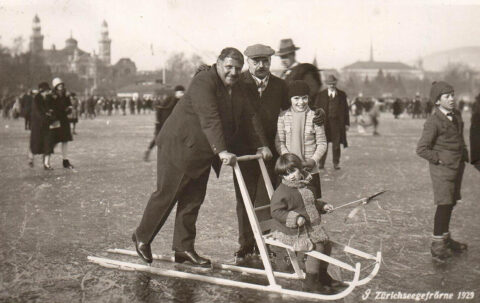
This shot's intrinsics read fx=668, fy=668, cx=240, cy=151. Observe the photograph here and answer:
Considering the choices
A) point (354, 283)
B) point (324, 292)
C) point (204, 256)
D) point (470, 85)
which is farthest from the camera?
point (470, 85)

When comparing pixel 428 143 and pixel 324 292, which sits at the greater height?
pixel 428 143

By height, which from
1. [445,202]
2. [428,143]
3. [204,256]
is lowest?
[204,256]

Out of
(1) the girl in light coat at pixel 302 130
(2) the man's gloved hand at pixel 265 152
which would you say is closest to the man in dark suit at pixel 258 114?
(2) the man's gloved hand at pixel 265 152

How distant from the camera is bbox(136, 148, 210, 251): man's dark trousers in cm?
560

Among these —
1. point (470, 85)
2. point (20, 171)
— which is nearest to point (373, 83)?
point (470, 85)

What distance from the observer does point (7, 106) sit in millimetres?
46062

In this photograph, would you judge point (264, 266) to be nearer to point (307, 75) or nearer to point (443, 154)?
point (443, 154)

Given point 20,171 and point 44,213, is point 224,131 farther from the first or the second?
point 20,171

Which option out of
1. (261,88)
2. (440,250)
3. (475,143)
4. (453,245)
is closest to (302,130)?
(261,88)

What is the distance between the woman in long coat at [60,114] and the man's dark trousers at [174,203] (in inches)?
315

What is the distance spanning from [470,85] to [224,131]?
112918mm

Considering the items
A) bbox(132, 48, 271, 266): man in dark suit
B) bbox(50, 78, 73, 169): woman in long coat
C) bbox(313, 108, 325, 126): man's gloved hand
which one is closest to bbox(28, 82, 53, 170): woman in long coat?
bbox(50, 78, 73, 169): woman in long coat

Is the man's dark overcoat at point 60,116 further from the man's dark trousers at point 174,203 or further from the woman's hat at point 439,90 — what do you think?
the woman's hat at point 439,90

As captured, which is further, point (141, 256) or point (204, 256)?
point (204, 256)
